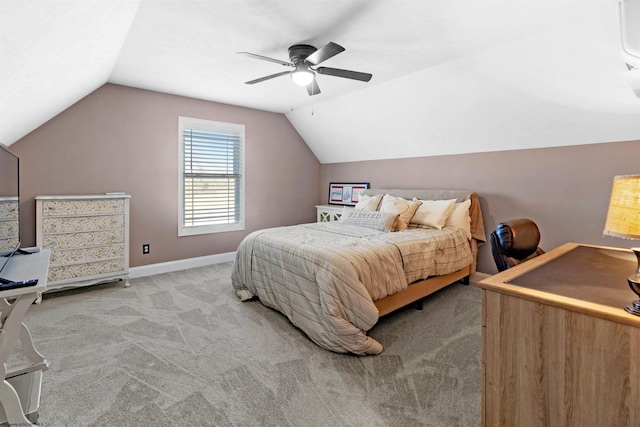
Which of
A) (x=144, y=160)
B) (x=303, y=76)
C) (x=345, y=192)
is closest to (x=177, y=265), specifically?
(x=144, y=160)

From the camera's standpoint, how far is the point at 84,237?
3.31 meters

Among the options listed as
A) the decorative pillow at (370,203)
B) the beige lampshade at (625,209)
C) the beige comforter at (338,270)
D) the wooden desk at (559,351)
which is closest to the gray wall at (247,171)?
the decorative pillow at (370,203)

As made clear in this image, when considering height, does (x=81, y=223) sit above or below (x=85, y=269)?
above

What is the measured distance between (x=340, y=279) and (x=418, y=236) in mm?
1236

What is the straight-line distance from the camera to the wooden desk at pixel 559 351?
38.2 inches

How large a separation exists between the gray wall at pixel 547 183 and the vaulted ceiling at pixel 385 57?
0.46 ft

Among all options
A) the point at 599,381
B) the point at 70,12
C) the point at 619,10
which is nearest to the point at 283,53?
the point at 70,12

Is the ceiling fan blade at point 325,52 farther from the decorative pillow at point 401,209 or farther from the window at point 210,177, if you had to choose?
the window at point 210,177

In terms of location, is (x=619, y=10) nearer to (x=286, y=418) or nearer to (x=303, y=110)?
(x=286, y=418)

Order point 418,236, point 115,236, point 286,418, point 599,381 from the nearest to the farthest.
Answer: point 599,381, point 286,418, point 418,236, point 115,236

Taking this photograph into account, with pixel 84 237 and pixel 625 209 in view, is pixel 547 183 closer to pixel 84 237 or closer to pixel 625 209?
pixel 625 209

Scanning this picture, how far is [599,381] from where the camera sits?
1.01 meters

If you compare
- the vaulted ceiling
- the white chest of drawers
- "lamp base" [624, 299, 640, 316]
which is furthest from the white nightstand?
"lamp base" [624, 299, 640, 316]

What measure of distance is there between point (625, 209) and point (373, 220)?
2.55 meters
